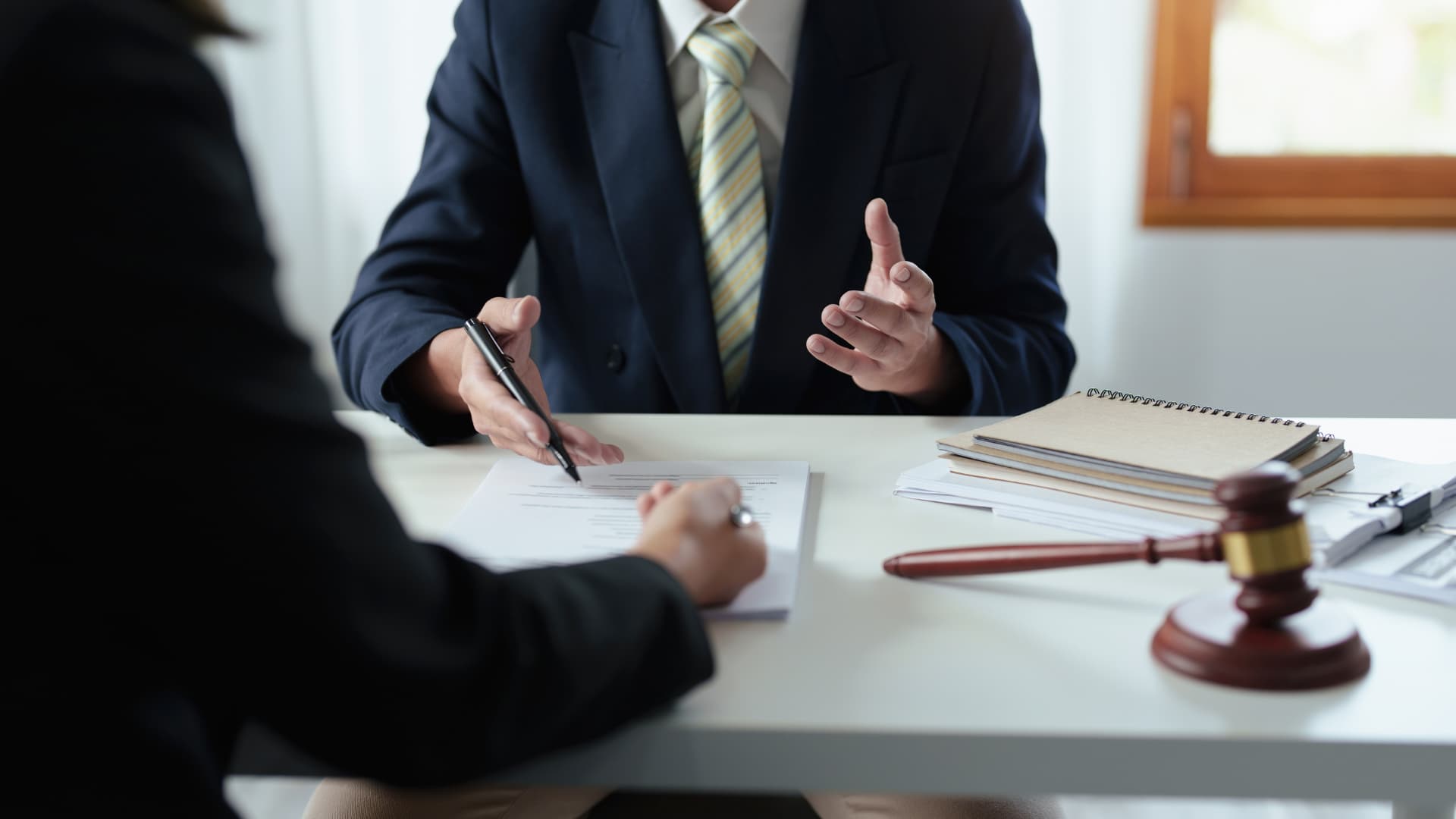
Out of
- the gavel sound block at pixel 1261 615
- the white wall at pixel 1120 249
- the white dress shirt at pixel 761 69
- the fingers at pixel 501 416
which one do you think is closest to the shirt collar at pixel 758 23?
the white dress shirt at pixel 761 69

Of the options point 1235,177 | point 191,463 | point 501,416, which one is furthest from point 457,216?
point 1235,177

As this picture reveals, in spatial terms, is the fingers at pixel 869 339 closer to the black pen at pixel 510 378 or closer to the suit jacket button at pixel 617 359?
the black pen at pixel 510 378

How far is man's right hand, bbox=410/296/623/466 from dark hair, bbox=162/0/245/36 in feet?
1.50

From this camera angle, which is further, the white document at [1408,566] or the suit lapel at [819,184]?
the suit lapel at [819,184]

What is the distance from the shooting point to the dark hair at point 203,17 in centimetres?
54

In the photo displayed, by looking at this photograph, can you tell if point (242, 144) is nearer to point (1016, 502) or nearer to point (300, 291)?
point (1016, 502)

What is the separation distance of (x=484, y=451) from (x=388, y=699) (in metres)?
0.59

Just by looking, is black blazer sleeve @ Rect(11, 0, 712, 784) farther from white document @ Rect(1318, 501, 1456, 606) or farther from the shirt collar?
the shirt collar

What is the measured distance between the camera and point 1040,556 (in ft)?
2.35

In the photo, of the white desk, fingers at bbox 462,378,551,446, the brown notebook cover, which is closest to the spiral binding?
the brown notebook cover

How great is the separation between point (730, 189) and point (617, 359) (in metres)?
0.23

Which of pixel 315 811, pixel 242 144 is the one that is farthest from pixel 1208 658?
pixel 315 811

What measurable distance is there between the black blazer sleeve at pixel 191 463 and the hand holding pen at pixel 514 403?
Answer: 44cm

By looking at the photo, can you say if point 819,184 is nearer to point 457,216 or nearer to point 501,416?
point 457,216
